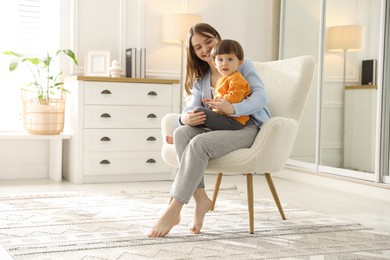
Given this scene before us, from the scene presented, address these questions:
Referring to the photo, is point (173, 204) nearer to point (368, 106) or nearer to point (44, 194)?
point (44, 194)

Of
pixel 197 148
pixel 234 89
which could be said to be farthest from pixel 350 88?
pixel 197 148

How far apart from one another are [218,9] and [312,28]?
907 millimetres

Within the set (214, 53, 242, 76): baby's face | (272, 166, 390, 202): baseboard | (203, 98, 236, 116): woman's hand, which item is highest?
(214, 53, 242, 76): baby's face

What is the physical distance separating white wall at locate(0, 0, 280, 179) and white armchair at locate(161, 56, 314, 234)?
1.80m

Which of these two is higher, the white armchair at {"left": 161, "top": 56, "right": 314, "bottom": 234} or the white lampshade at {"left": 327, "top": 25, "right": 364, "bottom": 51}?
the white lampshade at {"left": 327, "top": 25, "right": 364, "bottom": 51}

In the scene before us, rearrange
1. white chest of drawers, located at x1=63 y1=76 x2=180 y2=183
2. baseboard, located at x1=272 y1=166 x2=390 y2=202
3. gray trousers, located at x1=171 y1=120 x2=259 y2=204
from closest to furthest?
gray trousers, located at x1=171 y1=120 x2=259 y2=204 < baseboard, located at x1=272 y1=166 x2=390 y2=202 < white chest of drawers, located at x1=63 y1=76 x2=180 y2=183

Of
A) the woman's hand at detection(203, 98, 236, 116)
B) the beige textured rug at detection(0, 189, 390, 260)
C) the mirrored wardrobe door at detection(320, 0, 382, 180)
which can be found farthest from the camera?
the mirrored wardrobe door at detection(320, 0, 382, 180)

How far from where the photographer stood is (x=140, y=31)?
181 inches

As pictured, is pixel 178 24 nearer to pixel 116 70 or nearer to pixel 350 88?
pixel 116 70

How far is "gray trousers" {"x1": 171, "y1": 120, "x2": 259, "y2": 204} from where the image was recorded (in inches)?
90.2

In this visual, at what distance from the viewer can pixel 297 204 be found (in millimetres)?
3311

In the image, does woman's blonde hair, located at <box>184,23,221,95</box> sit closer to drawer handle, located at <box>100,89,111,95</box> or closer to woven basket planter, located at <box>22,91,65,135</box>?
drawer handle, located at <box>100,89,111,95</box>

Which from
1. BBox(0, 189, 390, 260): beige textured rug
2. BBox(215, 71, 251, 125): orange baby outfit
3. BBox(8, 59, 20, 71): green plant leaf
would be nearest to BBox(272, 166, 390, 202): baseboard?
BBox(0, 189, 390, 260): beige textured rug

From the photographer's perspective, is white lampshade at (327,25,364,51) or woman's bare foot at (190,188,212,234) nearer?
woman's bare foot at (190,188,212,234)
